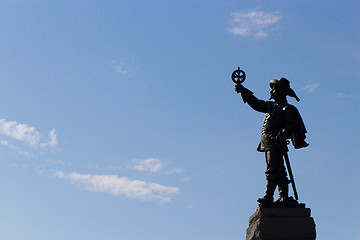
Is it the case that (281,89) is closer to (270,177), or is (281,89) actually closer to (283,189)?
(270,177)

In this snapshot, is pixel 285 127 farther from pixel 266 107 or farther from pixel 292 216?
pixel 292 216

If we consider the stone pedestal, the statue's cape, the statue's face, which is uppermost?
the statue's face

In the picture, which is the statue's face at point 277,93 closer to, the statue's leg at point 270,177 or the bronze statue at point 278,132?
the bronze statue at point 278,132

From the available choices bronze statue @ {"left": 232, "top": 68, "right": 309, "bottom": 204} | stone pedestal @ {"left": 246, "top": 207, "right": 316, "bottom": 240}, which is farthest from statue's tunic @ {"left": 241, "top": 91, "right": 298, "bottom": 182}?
stone pedestal @ {"left": 246, "top": 207, "right": 316, "bottom": 240}

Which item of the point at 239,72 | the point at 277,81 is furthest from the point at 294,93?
the point at 239,72

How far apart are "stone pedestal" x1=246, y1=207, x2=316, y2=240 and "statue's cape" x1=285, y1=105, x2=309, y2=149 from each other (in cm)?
138

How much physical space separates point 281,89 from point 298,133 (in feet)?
3.64

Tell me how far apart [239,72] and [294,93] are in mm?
1329

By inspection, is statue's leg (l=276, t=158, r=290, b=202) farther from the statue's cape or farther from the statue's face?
the statue's face

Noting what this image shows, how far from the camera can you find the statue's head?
12852mm

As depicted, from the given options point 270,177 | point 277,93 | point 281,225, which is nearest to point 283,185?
point 270,177

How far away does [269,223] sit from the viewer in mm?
11938

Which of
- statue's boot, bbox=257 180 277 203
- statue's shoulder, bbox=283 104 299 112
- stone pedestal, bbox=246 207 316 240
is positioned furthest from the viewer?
statue's shoulder, bbox=283 104 299 112

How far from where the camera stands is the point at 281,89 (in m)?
12.9
